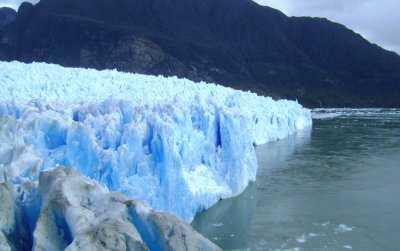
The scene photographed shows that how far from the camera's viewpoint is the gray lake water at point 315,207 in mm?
7352

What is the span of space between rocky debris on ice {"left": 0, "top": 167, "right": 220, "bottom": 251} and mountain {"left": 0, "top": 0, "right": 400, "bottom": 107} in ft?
137

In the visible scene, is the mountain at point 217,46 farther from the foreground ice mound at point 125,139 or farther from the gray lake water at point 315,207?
the foreground ice mound at point 125,139

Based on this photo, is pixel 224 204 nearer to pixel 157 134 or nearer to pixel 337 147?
pixel 157 134

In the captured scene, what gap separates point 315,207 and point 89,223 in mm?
6440

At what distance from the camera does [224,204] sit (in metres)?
9.27

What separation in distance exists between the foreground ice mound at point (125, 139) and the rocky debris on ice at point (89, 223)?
74 centimetres

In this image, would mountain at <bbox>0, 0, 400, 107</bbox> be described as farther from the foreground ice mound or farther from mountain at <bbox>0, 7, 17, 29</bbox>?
the foreground ice mound

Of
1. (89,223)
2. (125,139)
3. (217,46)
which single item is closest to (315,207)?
(125,139)

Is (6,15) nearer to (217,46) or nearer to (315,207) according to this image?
(217,46)

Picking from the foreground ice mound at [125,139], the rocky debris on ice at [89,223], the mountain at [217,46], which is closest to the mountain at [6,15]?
the mountain at [217,46]

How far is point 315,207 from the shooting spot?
356 inches

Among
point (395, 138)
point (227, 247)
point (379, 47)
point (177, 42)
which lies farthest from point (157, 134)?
point (379, 47)

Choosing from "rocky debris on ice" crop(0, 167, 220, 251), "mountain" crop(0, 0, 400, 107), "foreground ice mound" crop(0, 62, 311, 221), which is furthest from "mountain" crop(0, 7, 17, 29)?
"rocky debris on ice" crop(0, 167, 220, 251)

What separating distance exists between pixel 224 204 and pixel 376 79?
2024 inches
